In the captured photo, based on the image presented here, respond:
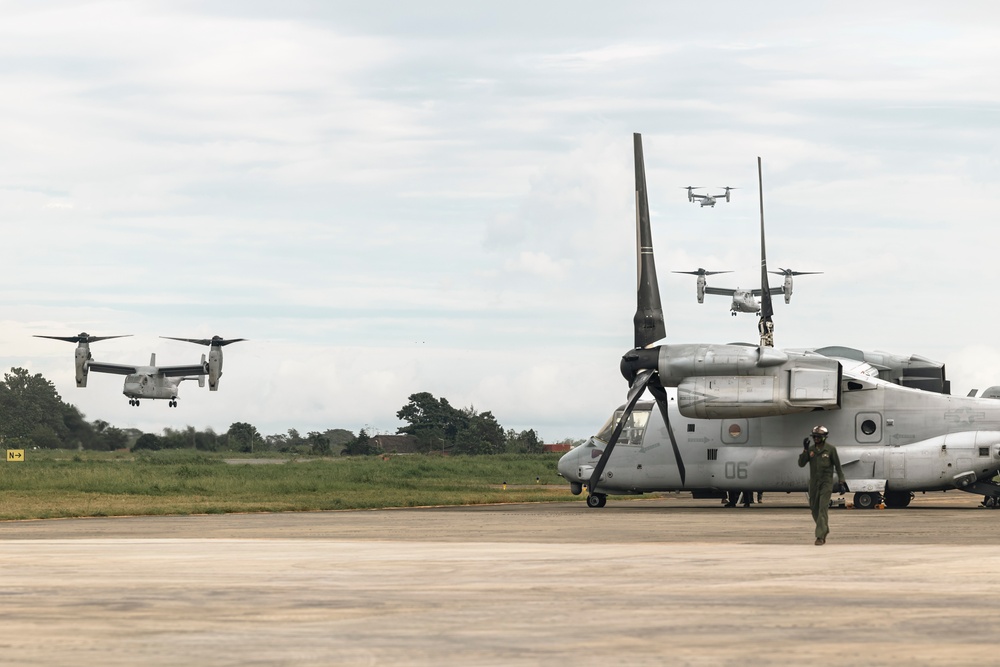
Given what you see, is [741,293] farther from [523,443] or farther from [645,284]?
[645,284]

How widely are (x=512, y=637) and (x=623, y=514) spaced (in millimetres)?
25417

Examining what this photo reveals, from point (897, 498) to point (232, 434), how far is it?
113m

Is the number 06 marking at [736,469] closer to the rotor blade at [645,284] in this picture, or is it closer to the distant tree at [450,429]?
the rotor blade at [645,284]

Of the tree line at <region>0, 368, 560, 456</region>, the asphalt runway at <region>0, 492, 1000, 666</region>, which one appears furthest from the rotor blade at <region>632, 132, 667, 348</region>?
the tree line at <region>0, 368, 560, 456</region>

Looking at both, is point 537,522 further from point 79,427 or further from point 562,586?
point 79,427

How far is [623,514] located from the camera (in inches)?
1395

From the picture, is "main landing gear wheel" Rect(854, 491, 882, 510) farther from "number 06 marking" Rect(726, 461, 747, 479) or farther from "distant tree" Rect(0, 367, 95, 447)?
"distant tree" Rect(0, 367, 95, 447)

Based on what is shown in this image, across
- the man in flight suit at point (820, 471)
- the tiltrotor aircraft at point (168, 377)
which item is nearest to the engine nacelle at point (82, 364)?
the tiltrotor aircraft at point (168, 377)

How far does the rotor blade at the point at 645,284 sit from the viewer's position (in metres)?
39.9

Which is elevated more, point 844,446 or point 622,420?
point 622,420

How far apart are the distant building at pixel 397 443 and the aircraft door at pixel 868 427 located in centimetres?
11775

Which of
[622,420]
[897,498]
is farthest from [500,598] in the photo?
[897,498]

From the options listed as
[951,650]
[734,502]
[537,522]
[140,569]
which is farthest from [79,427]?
[951,650]

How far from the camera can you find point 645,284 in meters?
40.1
